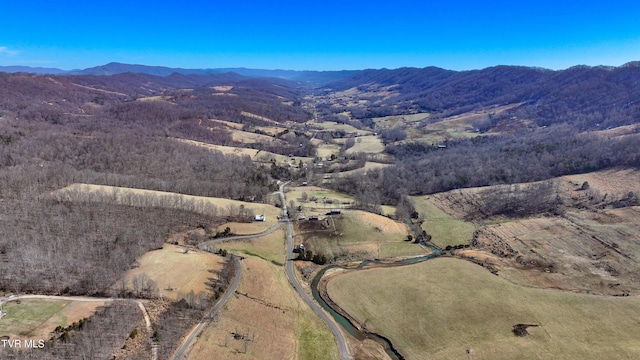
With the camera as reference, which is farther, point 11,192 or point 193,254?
point 11,192

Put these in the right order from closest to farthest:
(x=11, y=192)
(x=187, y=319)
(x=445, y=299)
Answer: (x=187, y=319) → (x=445, y=299) → (x=11, y=192)

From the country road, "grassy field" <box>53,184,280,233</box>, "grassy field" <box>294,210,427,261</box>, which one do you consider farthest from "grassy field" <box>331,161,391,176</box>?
the country road

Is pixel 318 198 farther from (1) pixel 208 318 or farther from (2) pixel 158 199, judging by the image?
(1) pixel 208 318

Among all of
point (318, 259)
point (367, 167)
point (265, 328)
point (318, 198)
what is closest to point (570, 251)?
point (318, 259)

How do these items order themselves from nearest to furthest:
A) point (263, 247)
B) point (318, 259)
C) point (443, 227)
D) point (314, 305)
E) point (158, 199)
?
point (314, 305) < point (318, 259) < point (263, 247) < point (158, 199) < point (443, 227)

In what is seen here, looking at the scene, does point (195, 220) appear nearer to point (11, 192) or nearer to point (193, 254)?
point (193, 254)

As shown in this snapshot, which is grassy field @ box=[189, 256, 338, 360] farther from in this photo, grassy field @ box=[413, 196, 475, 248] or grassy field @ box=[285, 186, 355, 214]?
grassy field @ box=[413, 196, 475, 248]

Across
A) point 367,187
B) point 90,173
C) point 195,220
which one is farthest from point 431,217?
point 90,173
